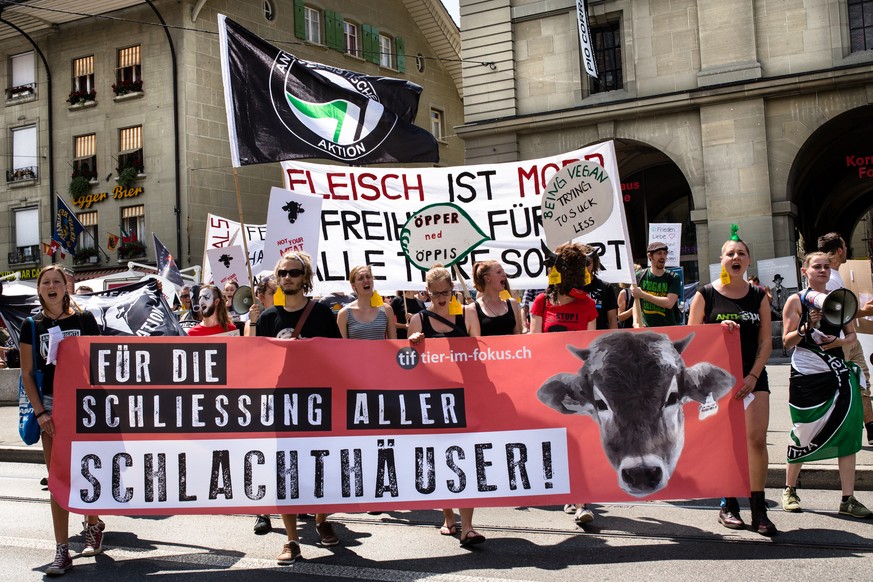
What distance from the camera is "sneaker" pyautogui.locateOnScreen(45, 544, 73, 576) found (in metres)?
5.39

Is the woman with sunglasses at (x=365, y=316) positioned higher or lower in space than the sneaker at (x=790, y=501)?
higher

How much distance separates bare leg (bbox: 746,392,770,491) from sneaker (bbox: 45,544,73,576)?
4318mm

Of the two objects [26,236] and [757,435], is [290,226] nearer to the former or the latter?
[757,435]

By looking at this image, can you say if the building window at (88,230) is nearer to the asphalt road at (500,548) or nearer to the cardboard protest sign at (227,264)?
the cardboard protest sign at (227,264)

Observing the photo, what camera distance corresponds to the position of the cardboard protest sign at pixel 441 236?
25.5 feet

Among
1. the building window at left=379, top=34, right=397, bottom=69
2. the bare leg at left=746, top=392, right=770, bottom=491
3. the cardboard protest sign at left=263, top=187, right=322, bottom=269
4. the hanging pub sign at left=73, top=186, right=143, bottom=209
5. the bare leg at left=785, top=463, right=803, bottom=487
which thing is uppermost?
the building window at left=379, top=34, right=397, bottom=69

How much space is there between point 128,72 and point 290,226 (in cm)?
2677

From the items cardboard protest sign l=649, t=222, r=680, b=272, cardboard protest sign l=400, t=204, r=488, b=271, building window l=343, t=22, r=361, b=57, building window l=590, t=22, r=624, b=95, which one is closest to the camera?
cardboard protest sign l=400, t=204, r=488, b=271

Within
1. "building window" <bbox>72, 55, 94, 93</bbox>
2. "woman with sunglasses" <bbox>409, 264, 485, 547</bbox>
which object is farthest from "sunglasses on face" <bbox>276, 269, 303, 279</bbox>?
"building window" <bbox>72, 55, 94, 93</bbox>

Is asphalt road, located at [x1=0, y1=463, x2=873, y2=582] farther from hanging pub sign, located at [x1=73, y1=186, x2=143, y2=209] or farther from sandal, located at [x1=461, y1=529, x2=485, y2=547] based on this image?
hanging pub sign, located at [x1=73, y1=186, x2=143, y2=209]

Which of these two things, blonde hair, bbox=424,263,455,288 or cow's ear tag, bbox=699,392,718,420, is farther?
blonde hair, bbox=424,263,455,288

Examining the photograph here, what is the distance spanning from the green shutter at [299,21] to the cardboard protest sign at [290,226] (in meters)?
26.9

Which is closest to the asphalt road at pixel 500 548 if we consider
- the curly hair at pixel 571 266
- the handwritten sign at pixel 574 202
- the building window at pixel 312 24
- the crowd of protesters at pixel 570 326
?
the crowd of protesters at pixel 570 326

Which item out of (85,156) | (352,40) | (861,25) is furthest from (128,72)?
(861,25)
